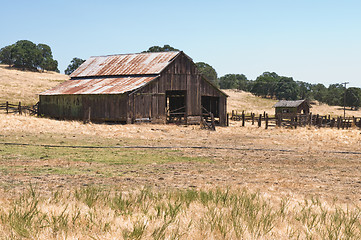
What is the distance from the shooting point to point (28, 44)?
12181 centimetres

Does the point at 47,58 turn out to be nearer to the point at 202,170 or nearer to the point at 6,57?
the point at 6,57

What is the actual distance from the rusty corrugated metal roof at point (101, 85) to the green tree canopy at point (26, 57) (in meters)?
80.5

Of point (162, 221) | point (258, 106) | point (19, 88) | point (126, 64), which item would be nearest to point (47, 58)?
point (19, 88)

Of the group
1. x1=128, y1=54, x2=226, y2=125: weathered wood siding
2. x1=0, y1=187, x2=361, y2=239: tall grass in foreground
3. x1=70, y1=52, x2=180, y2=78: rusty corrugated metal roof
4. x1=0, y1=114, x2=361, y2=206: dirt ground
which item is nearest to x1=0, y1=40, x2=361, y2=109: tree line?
x1=70, y1=52, x2=180, y2=78: rusty corrugated metal roof

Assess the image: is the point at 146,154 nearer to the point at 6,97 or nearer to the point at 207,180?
the point at 207,180

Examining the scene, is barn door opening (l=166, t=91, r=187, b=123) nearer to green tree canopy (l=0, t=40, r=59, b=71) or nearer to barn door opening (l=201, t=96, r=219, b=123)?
barn door opening (l=201, t=96, r=219, b=123)

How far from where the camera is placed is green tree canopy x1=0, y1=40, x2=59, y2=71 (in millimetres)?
114875

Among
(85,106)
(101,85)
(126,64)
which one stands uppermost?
(126,64)

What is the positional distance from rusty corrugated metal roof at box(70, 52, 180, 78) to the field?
19291 mm

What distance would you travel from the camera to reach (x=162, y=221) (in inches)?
231

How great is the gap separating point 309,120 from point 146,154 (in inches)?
1132

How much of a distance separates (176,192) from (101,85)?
3083 cm

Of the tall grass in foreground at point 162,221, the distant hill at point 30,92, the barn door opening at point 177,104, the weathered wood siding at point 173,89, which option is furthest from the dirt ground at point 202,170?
the distant hill at point 30,92

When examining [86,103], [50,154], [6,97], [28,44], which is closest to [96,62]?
[86,103]
